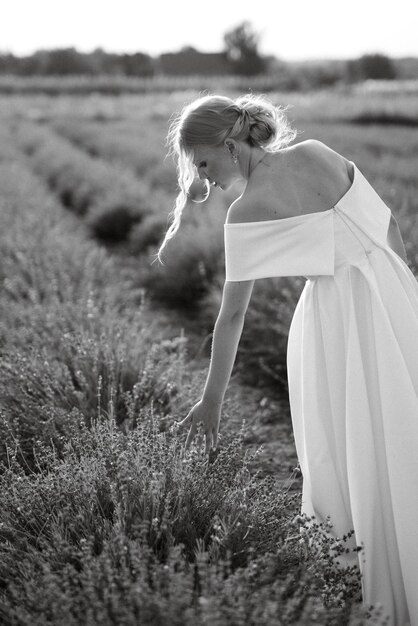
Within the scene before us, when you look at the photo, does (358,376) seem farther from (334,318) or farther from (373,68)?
(373,68)

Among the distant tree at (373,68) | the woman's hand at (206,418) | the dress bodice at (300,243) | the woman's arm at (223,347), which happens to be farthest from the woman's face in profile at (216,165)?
the distant tree at (373,68)

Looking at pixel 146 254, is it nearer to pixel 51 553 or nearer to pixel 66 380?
pixel 66 380

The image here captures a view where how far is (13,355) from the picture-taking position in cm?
348

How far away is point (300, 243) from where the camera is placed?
2.33 metres

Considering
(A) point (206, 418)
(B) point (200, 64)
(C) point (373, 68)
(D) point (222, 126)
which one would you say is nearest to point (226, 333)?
(A) point (206, 418)

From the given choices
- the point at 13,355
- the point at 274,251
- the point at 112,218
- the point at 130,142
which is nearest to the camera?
the point at 274,251

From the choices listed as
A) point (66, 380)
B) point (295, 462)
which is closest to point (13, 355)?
point (66, 380)

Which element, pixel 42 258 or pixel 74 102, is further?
pixel 74 102

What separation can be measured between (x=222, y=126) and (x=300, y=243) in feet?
1.52

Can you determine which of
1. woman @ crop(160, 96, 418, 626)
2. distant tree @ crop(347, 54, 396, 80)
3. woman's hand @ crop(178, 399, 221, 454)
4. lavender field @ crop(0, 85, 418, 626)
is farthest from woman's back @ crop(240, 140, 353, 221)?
distant tree @ crop(347, 54, 396, 80)

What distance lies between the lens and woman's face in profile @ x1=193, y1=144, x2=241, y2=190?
7.73ft

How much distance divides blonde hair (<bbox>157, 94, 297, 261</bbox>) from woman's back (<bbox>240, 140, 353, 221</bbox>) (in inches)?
3.5

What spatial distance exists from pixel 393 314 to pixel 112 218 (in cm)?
704

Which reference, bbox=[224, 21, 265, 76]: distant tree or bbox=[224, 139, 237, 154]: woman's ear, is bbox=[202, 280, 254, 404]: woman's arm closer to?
bbox=[224, 139, 237, 154]: woman's ear
